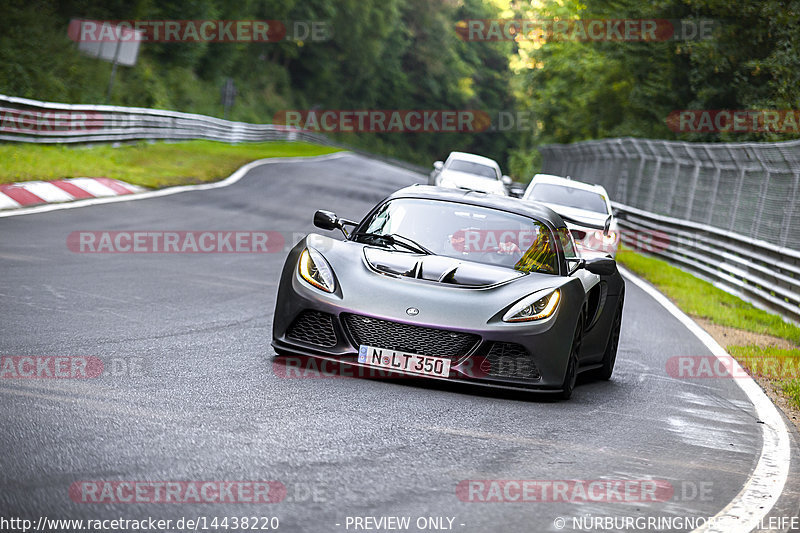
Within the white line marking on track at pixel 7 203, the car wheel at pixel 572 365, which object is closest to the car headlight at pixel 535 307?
the car wheel at pixel 572 365

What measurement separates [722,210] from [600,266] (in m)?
13.9

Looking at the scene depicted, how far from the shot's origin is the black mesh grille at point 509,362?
23.9 ft

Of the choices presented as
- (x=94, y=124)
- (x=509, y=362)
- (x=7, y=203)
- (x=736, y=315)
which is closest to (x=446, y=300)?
(x=509, y=362)

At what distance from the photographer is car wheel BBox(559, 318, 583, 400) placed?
760cm

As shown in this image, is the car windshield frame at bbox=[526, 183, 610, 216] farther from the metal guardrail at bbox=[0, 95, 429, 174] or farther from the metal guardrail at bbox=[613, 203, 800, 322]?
the metal guardrail at bbox=[0, 95, 429, 174]

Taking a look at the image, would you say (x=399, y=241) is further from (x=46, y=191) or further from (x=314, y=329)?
(x=46, y=191)

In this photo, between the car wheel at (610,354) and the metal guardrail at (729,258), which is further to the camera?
the metal guardrail at (729,258)

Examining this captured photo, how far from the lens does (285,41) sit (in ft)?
263

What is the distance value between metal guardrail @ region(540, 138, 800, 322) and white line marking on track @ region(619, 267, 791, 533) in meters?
5.79

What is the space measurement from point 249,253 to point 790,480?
402 inches

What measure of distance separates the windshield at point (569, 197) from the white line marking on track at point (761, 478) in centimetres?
849

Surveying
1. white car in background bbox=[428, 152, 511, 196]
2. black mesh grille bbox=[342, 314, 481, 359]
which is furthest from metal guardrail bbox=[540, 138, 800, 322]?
black mesh grille bbox=[342, 314, 481, 359]

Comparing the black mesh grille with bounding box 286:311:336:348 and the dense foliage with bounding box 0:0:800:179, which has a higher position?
the dense foliage with bounding box 0:0:800:179

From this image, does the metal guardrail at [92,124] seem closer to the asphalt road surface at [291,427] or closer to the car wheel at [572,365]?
the asphalt road surface at [291,427]
